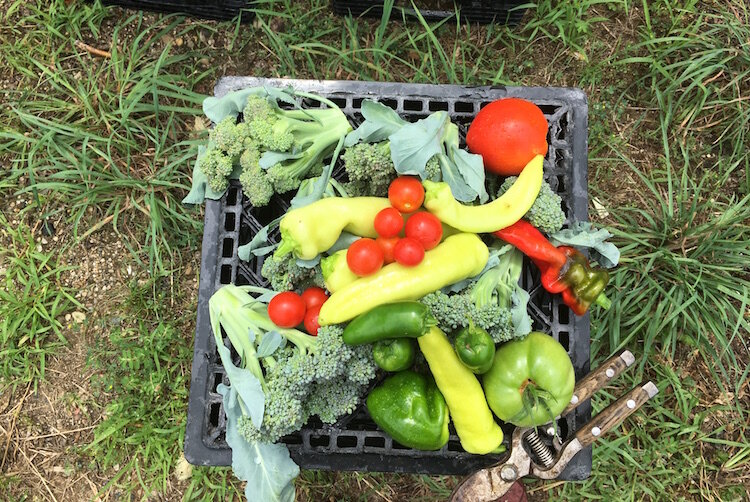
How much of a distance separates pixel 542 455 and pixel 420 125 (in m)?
1.08

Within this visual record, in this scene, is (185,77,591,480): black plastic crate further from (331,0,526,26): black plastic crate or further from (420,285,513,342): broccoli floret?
(331,0,526,26): black plastic crate

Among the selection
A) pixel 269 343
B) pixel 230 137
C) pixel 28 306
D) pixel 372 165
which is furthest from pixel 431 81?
pixel 28 306

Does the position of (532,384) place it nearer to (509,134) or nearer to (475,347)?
(475,347)

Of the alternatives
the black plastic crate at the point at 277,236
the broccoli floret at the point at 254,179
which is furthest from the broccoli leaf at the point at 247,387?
the broccoli floret at the point at 254,179

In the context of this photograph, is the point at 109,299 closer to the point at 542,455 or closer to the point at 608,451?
the point at 542,455

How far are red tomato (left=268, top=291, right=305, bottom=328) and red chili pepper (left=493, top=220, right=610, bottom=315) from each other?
2.19 ft

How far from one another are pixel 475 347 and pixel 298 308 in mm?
539

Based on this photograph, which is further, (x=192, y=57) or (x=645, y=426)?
(x=192, y=57)

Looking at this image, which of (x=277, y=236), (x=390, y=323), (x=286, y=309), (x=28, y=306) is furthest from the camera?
(x=28, y=306)

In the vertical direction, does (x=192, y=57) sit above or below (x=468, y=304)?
above

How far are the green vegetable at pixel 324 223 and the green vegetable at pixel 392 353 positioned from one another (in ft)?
1.12

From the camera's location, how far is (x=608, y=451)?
244cm

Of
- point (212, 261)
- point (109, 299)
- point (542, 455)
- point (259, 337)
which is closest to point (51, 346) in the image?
point (109, 299)

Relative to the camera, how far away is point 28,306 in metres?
2.58
